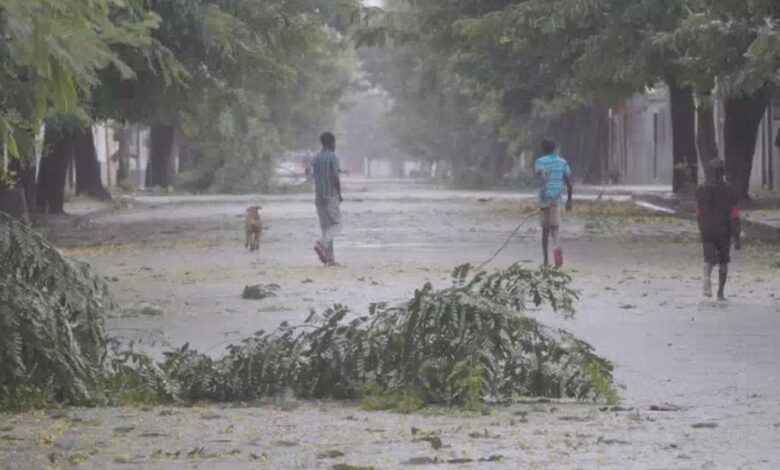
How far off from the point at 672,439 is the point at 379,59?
357ft

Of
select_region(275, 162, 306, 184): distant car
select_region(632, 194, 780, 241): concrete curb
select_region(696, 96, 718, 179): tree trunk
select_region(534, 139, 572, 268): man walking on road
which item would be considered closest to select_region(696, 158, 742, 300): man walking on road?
select_region(534, 139, 572, 268): man walking on road

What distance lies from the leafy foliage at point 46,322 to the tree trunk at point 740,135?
31.5 metres

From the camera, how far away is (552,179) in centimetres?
2548

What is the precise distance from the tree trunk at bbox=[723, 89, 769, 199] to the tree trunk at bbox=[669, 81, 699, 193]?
4200 mm

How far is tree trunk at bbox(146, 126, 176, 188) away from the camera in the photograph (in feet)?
249

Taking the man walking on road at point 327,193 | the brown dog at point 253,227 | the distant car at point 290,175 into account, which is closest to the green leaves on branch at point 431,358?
the man walking on road at point 327,193

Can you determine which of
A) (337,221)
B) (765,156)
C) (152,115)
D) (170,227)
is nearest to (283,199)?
(765,156)

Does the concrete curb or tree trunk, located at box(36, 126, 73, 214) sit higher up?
tree trunk, located at box(36, 126, 73, 214)

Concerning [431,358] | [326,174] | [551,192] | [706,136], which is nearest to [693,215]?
[706,136]

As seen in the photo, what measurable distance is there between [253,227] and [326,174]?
3.79m

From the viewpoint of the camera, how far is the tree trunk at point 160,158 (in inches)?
2985

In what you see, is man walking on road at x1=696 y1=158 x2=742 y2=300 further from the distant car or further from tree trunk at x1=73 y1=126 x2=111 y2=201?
the distant car

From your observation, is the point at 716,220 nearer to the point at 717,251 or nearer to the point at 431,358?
the point at 717,251

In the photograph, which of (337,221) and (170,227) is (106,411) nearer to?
(337,221)
